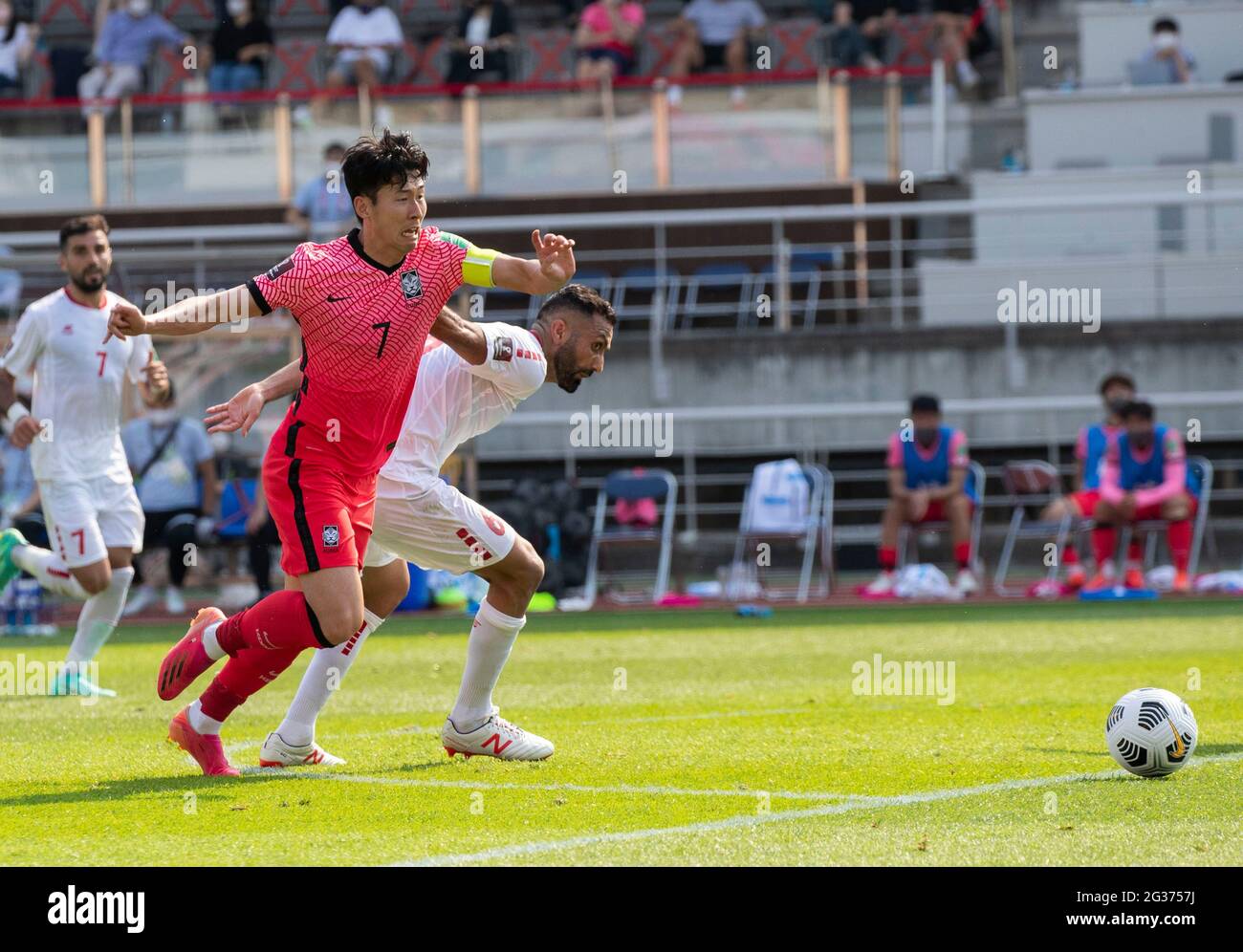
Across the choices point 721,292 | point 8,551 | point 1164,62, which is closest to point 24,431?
point 8,551

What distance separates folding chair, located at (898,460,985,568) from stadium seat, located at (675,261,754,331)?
11.4ft

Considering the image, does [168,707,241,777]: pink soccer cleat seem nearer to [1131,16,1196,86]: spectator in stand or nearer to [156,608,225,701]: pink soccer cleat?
[156,608,225,701]: pink soccer cleat

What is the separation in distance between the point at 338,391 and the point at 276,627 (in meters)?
0.93

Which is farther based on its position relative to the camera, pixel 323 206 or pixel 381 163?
pixel 323 206

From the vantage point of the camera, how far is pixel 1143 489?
17906 mm

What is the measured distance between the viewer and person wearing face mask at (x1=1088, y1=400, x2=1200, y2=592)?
697 inches

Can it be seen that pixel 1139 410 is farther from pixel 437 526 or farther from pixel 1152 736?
pixel 437 526

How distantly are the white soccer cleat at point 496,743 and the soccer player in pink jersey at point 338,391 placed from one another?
0.92 meters

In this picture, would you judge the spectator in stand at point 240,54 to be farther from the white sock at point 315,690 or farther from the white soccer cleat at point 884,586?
the white sock at point 315,690

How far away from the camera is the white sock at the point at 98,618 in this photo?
1108 centimetres

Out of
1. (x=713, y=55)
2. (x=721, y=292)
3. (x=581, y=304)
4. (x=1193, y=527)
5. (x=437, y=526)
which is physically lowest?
(x=1193, y=527)

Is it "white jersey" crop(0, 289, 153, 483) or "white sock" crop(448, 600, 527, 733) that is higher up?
"white jersey" crop(0, 289, 153, 483)

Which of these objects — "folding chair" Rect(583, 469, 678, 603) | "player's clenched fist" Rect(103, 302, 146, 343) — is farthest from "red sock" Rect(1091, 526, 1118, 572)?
"player's clenched fist" Rect(103, 302, 146, 343)
